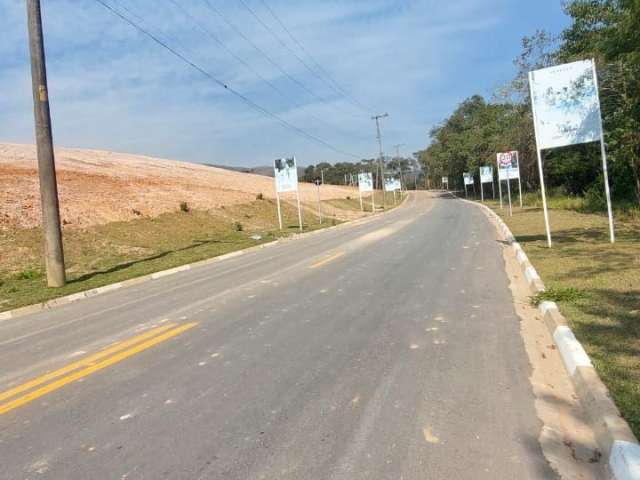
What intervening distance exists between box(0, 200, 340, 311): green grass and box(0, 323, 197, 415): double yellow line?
6.01 meters

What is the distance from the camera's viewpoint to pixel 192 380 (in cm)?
488

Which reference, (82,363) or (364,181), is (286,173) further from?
(82,363)

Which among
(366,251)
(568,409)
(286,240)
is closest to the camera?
(568,409)

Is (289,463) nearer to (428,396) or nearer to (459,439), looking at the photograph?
(459,439)

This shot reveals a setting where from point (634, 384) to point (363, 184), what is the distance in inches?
1684

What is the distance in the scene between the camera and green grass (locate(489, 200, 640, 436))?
13.8ft

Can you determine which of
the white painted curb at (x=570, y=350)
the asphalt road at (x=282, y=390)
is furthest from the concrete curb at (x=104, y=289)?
the white painted curb at (x=570, y=350)

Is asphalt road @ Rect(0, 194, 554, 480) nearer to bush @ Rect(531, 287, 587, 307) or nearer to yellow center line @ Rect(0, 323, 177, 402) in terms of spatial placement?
yellow center line @ Rect(0, 323, 177, 402)

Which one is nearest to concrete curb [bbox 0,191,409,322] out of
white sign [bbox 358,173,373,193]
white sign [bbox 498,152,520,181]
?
white sign [bbox 498,152,520,181]

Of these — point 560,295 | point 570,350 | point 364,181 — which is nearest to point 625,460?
point 570,350

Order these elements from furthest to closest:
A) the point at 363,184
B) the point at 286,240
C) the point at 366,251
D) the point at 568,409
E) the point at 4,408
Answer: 1. the point at 363,184
2. the point at 286,240
3. the point at 366,251
4. the point at 4,408
5. the point at 568,409

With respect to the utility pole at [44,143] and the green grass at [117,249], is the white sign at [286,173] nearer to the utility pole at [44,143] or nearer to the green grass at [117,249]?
the green grass at [117,249]

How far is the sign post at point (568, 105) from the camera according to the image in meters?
11.8

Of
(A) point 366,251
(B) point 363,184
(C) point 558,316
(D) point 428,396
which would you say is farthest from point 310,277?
(B) point 363,184
